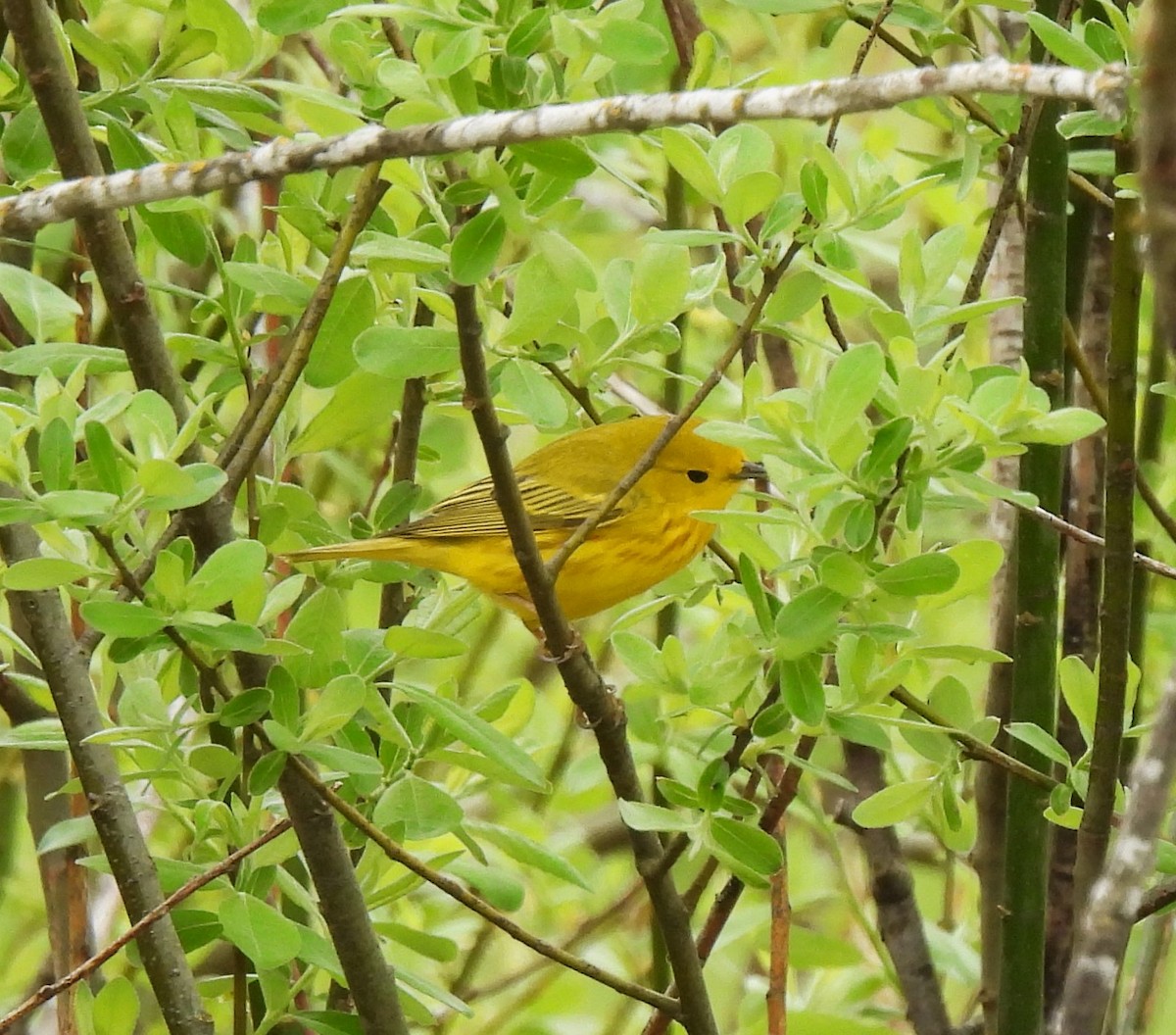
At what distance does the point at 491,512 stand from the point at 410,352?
1.66 metres

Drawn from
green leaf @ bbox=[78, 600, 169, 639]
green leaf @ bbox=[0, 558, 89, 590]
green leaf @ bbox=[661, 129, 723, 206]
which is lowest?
green leaf @ bbox=[78, 600, 169, 639]

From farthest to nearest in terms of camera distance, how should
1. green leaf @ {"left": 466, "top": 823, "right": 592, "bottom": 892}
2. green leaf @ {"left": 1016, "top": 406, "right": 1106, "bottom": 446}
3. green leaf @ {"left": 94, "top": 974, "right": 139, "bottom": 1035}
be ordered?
green leaf @ {"left": 466, "top": 823, "right": 592, "bottom": 892}
green leaf @ {"left": 94, "top": 974, "right": 139, "bottom": 1035}
green leaf @ {"left": 1016, "top": 406, "right": 1106, "bottom": 446}

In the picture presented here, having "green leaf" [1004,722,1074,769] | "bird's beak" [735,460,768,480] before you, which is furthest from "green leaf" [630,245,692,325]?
"bird's beak" [735,460,768,480]

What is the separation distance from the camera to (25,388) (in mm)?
2561

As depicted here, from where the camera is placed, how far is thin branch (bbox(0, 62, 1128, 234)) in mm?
1077

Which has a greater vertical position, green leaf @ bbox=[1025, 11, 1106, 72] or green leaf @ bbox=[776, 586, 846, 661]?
green leaf @ bbox=[1025, 11, 1106, 72]

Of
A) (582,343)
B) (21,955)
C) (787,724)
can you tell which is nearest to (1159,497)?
(787,724)

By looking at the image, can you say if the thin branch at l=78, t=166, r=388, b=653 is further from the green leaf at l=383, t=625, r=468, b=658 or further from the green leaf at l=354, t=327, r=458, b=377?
the green leaf at l=383, t=625, r=468, b=658

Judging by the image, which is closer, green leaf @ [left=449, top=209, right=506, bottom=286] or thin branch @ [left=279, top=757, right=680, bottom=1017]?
green leaf @ [left=449, top=209, right=506, bottom=286]

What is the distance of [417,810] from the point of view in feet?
6.10

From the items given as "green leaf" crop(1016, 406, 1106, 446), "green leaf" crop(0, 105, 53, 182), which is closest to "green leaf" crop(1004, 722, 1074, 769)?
"green leaf" crop(1016, 406, 1106, 446)

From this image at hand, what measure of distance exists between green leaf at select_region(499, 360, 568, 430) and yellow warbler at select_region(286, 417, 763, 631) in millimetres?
1289

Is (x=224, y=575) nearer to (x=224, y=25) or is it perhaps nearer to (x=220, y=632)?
(x=220, y=632)

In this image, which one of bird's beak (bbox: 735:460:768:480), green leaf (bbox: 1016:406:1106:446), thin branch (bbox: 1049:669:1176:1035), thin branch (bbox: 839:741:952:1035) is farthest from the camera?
bird's beak (bbox: 735:460:768:480)
